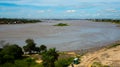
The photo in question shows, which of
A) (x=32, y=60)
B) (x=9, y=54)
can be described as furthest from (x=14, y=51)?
(x=32, y=60)

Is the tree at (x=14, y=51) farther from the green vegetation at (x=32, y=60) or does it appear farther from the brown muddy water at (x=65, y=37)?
the brown muddy water at (x=65, y=37)

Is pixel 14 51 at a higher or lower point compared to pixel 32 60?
higher

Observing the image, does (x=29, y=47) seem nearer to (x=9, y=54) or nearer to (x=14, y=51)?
(x=14, y=51)

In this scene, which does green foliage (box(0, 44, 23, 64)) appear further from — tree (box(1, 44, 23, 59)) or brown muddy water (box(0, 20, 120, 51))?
brown muddy water (box(0, 20, 120, 51))

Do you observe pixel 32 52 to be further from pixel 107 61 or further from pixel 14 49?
pixel 107 61

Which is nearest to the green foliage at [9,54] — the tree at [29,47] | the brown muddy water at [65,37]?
the tree at [29,47]

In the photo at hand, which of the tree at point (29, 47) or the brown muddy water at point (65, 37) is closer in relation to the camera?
the tree at point (29, 47)

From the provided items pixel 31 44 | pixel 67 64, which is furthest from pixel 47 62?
pixel 31 44

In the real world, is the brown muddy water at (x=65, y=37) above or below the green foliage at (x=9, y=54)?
below

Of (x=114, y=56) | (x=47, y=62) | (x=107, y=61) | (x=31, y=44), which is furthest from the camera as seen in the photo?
(x=31, y=44)

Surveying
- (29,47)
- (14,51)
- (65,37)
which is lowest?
(65,37)

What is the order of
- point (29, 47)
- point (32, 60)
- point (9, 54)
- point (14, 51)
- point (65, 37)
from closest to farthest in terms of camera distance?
point (32, 60) → point (9, 54) → point (14, 51) → point (29, 47) → point (65, 37)
